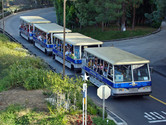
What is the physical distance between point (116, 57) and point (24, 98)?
5817mm

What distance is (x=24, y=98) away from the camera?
58.1 feet

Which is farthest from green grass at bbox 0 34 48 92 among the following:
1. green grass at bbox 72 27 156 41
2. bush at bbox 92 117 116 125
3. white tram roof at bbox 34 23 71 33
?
green grass at bbox 72 27 156 41

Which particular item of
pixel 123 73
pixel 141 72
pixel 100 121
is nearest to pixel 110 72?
pixel 123 73

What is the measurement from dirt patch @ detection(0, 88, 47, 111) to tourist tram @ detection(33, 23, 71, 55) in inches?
531

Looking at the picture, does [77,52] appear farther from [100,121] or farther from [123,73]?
[100,121]

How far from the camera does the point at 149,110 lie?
17.7 m

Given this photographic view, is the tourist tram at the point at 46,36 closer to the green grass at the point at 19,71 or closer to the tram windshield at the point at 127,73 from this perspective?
the green grass at the point at 19,71

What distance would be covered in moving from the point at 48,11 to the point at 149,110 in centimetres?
6244

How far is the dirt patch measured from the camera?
16.5 meters

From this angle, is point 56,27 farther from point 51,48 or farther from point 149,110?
point 149,110

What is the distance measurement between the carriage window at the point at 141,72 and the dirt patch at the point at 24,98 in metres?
5.26

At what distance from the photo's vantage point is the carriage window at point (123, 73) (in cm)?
1897

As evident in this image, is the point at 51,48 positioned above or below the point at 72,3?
below

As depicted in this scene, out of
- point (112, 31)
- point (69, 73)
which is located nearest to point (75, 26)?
point (112, 31)
